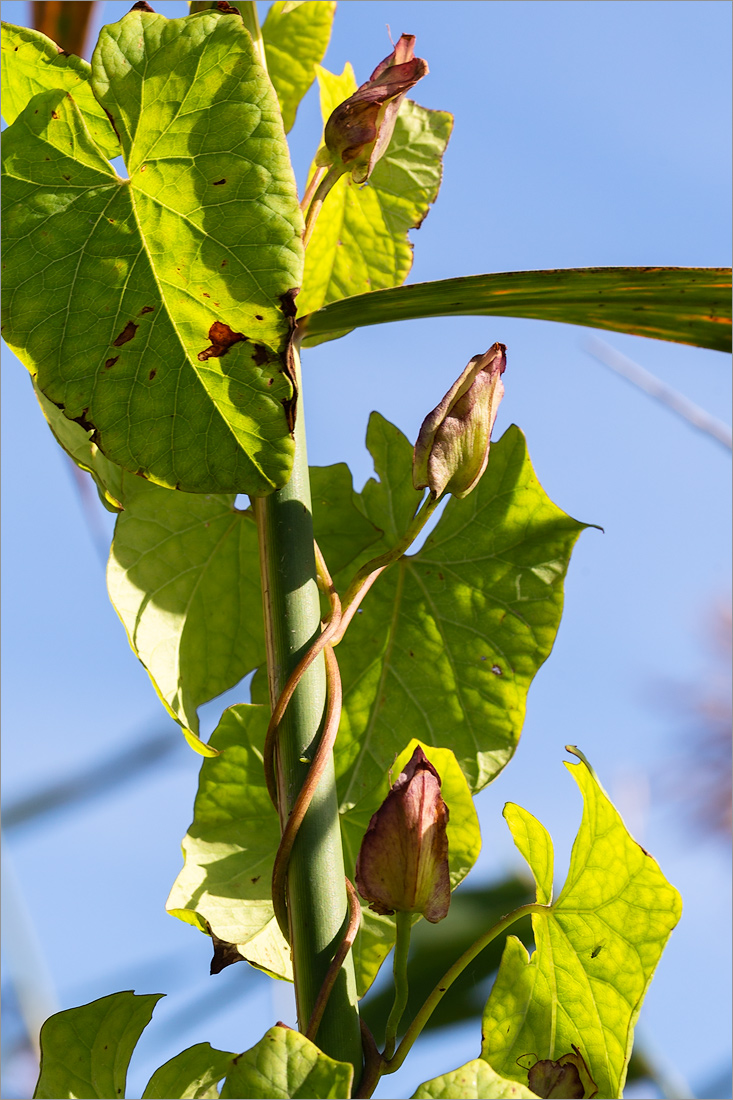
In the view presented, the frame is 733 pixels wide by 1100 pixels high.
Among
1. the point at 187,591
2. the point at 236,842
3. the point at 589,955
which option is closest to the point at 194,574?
the point at 187,591

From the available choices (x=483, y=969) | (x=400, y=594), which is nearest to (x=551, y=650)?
(x=400, y=594)

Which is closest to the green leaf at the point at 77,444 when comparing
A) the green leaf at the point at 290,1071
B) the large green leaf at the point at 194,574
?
the large green leaf at the point at 194,574

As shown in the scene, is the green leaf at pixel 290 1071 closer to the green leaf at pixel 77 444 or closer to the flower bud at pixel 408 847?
the flower bud at pixel 408 847

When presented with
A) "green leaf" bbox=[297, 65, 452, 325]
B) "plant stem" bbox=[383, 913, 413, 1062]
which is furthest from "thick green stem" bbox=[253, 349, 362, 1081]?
"green leaf" bbox=[297, 65, 452, 325]

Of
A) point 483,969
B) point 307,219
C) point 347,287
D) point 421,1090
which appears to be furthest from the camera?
point 483,969

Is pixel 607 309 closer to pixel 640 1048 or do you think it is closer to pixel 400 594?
pixel 400 594
